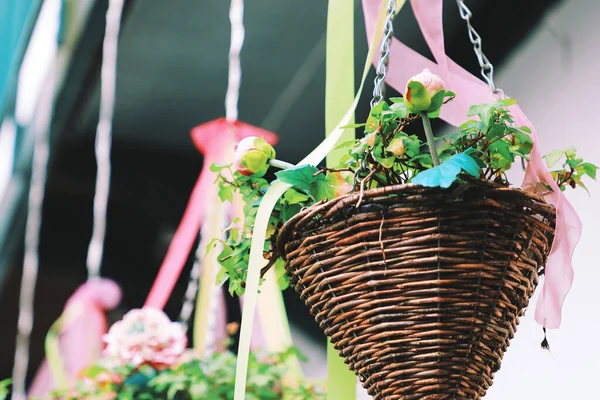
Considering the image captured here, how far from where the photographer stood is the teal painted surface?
2.16 m

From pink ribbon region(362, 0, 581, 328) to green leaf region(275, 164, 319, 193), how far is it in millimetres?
231

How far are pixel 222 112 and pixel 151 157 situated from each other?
0.98 ft

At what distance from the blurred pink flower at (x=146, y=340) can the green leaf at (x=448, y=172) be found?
136 cm

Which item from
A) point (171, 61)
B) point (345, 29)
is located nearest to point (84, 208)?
point (171, 61)

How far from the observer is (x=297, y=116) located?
215 centimetres

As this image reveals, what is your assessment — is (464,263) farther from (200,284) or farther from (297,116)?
(200,284)

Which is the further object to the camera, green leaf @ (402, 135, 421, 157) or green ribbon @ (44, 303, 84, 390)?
green ribbon @ (44, 303, 84, 390)

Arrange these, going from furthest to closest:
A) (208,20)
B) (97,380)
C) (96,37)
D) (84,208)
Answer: (84,208) → (96,37) → (208,20) → (97,380)

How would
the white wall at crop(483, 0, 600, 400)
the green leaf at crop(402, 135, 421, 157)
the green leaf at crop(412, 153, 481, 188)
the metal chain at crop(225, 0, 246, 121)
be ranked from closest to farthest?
the green leaf at crop(412, 153, 481, 188)
the green leaf at crop(402, 135, 421, 157)
the white wall at crop(483, 0, 600, 400)
the metal chain at crop(225, 0, 246, 121)

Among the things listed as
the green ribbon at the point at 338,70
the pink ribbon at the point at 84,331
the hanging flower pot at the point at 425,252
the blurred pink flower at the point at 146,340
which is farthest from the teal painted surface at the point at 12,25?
the hanging flower pot at the point at 425,252

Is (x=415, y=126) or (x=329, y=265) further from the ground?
(x=415, y=126)

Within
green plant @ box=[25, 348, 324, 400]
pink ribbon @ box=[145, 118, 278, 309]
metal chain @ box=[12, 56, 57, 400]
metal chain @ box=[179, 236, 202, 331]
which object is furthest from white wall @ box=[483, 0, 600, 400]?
metal chain @ box=[12, 56, 57, 400]

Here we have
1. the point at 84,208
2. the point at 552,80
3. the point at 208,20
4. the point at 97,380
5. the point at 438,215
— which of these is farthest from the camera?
the point at 84,208

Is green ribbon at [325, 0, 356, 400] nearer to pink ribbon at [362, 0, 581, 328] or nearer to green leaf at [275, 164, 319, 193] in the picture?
pink ribbon at [362, 0, 581, 328]
